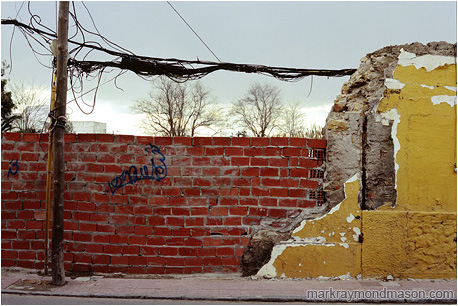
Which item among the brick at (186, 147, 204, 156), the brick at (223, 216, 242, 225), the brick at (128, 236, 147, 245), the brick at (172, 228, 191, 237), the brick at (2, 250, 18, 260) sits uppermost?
the brick at (186, 147, 204, 156)

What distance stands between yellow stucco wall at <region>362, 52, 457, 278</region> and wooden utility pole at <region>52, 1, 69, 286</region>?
4002 mm

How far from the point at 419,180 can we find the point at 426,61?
5.48 feet

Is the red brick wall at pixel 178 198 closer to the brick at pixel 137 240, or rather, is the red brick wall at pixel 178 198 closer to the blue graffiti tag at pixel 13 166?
the brick at pixel 137 240

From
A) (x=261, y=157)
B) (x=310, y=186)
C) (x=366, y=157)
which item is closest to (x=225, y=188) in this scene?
(x=261, y=157)

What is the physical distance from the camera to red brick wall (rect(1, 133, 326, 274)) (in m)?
5.58

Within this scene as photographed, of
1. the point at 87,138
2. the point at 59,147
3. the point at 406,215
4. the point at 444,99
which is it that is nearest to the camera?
the point at 59,147

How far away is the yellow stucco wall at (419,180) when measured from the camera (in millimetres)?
5465

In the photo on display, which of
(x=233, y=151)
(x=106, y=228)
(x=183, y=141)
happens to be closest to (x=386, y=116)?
(x=233, y=151)

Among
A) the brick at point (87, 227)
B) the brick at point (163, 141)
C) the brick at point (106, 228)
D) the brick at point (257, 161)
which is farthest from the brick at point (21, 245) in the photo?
the brick at point (257, 161)

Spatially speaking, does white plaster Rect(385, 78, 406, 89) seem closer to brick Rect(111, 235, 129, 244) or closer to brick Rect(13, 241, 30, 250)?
brick Rect(111, 235, 129, 244)

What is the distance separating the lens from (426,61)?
563cm

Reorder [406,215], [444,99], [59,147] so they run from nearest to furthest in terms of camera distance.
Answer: [59,147]
[406,215]
[444,99]

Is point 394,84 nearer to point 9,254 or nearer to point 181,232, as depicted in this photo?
point 181,232

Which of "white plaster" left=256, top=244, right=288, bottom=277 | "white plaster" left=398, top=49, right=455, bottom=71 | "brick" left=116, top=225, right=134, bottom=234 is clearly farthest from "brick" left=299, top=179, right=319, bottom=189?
"brick" left=116, top=225, right=134, bottom=234
